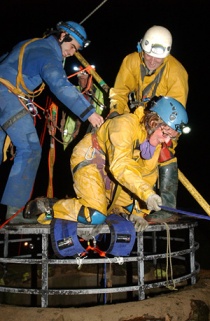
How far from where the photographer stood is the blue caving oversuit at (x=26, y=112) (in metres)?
3.83

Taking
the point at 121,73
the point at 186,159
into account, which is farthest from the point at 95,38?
the point at 121,73

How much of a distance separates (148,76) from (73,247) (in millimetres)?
2988

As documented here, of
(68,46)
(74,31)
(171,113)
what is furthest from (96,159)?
(74,31)

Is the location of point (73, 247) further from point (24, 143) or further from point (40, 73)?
point (40, 73)

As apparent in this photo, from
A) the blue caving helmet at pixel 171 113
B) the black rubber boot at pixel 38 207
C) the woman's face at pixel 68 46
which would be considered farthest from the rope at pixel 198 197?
the woman's face at pixel 68 46

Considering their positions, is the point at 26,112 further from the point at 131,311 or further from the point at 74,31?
the point at 131,311

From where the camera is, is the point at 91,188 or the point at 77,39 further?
the point at 77,39

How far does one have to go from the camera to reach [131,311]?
10.4 feet

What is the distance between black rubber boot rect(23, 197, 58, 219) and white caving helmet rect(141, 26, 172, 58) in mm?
2740

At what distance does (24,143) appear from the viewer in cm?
387

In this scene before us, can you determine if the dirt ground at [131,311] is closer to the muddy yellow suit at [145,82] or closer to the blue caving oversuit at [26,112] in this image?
the blue caving oversuit at [26,112]

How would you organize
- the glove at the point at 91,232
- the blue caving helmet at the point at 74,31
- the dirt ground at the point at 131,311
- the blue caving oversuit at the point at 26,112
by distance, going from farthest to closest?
the blue caving helmet at the point at 74,31
the blue caving oversuit at the point at 26,112
the glove at the point at 91,232
the dirt ground at the point at 131,311

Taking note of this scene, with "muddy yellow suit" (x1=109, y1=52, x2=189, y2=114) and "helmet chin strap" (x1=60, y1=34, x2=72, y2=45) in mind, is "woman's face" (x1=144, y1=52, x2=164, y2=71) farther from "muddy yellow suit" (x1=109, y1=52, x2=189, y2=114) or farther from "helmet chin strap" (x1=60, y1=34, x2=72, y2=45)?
"helmet chin strap" (x1=60, y1=34, x2=72, y2=45)

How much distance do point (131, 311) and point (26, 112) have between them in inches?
101
